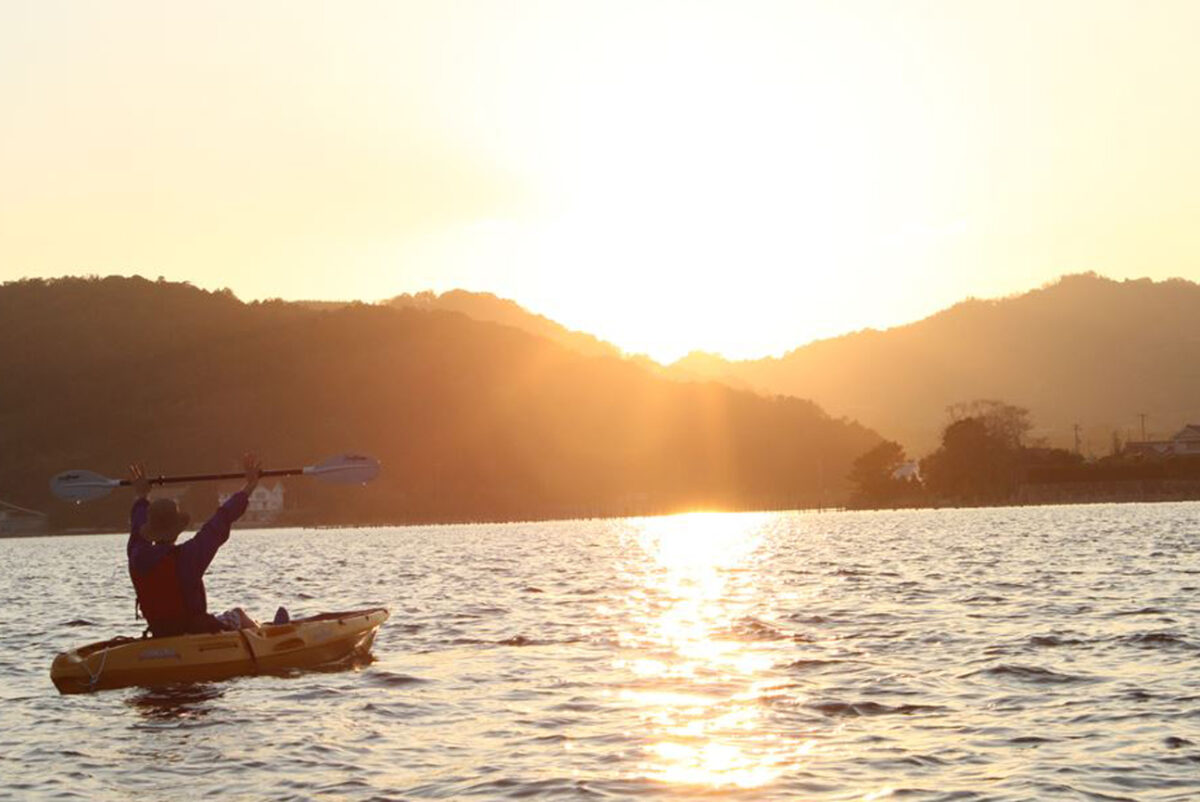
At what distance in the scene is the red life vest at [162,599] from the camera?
2517cm

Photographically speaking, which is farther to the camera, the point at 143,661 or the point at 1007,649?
the point at 1007,649

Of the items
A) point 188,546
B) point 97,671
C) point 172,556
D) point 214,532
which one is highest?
point 214,532

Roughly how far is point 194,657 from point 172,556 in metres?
2.17

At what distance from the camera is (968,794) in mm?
14898

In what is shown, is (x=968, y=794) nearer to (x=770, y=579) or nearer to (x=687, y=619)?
(x=687, y=619)

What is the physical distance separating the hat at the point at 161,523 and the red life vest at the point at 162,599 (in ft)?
1.82

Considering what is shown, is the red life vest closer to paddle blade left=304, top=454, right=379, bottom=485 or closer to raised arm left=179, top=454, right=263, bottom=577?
raised arm left=179, top=454, right=263, bottom=577

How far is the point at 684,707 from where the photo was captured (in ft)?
71.3

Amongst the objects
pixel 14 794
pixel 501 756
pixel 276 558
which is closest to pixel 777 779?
pixel 501 756

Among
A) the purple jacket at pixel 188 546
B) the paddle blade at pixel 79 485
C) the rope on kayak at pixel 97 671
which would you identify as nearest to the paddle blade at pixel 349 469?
the paddle blade at pixel 79 485

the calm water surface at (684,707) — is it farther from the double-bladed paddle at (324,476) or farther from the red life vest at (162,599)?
the double-bladed paddle at (324,476)

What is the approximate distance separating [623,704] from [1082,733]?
7.17 m

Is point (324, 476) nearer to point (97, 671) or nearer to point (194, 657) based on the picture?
point (194, 657)

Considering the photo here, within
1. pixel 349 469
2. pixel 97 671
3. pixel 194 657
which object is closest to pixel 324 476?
pixel 349 469
